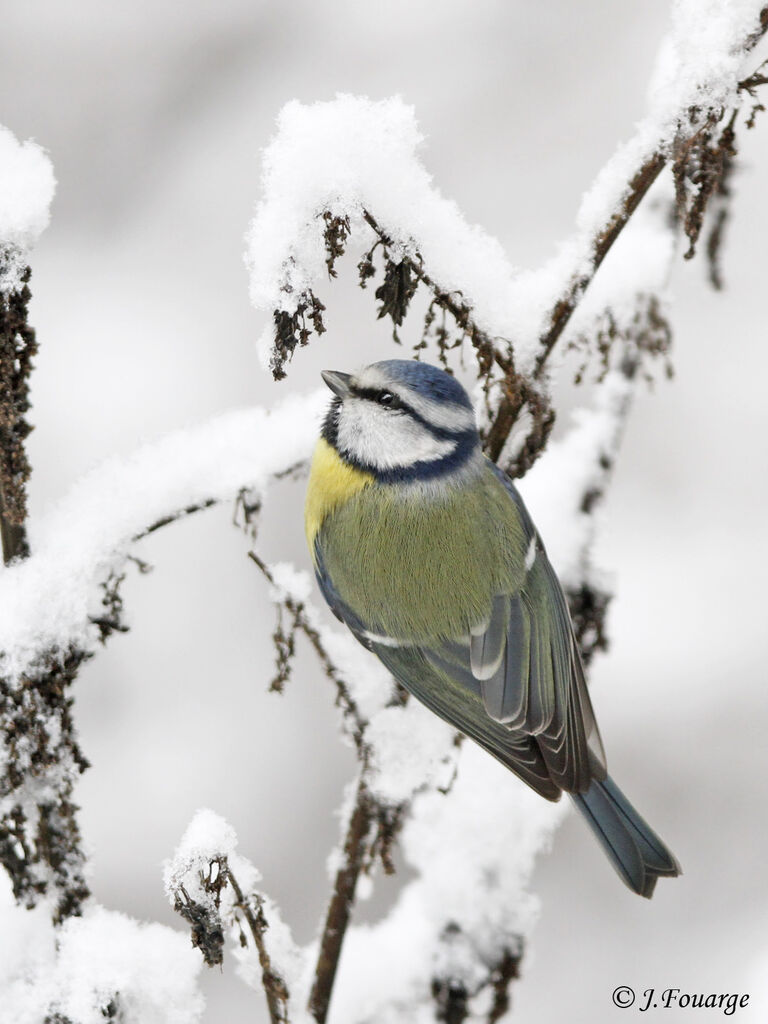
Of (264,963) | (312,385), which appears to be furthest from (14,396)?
(312,385)

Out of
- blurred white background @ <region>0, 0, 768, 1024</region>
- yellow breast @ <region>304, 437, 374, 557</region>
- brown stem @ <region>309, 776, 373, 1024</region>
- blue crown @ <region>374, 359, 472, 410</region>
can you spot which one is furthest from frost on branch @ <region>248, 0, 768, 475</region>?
blurred white background @ <region>0, 0, 768, 1024</region>

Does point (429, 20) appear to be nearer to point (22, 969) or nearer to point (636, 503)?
point (636, 503)

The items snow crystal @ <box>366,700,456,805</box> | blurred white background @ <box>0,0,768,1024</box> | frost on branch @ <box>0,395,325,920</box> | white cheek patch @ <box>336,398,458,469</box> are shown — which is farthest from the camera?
blurred white background @ <box>0,0,768,1024</box>

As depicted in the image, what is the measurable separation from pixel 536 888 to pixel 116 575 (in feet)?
5.85

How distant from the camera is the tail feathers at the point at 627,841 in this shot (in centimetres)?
174

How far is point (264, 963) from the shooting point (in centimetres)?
116

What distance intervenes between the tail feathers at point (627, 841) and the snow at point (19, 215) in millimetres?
1202

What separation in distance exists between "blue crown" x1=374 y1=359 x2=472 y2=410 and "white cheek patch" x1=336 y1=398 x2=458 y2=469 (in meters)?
0.08

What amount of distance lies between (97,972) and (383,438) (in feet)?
3.04

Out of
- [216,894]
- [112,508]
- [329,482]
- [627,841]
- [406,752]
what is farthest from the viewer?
[329,482]

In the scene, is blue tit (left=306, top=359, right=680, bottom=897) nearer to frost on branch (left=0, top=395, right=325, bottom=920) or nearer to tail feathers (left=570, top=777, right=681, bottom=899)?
tail feathers (left=570, top=777, right=681, bottom=899)

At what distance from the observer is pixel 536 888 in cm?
274

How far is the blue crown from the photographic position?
165 centimetres

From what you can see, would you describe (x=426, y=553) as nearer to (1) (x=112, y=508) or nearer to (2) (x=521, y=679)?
(2) (x=521, y=679)
